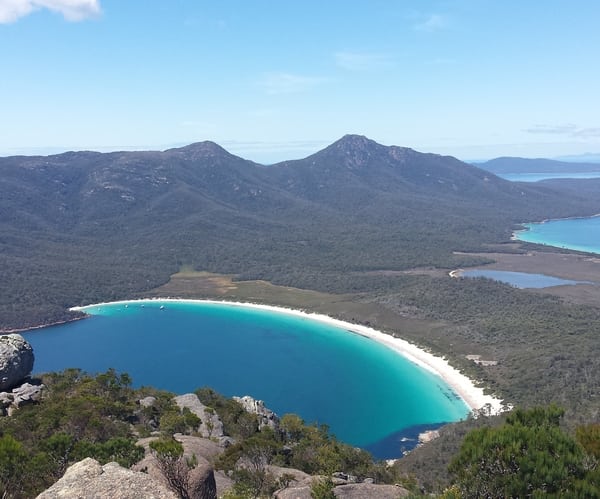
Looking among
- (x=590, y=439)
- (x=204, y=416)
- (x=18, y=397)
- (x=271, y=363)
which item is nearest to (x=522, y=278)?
(x=271, y=363)

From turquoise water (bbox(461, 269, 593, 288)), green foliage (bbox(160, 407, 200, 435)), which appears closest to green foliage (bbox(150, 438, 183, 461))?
green foliage (bbox(160, 407, 200, 435))

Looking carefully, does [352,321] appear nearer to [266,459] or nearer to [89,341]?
[89,341]

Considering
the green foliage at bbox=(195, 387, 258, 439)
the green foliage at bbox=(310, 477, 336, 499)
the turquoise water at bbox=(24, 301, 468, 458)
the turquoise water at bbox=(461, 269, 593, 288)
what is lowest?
the turquoise water at bbox=(24, 301, 468, 458)

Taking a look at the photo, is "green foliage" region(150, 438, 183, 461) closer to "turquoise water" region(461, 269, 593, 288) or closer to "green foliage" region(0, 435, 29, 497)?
"green foliage" region(0, 435, 29, 497)

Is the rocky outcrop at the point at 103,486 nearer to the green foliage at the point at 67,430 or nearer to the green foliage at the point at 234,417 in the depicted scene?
the green foliage at the point at 67,430

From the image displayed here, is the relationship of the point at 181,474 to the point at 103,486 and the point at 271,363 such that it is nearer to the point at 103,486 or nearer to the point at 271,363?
the point at 103,486

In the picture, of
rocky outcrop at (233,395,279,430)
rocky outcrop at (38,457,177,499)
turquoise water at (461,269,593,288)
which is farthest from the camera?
turquoise water at (461,269,593,288)

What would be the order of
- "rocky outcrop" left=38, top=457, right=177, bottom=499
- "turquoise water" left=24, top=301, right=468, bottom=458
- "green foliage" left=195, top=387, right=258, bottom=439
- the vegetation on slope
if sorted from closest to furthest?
"rocky outcrop" left=38, top=457, right=177, bottom=499, the vegetation on slope, "green foliage" left=195, top=387, right=258, bottom=439, "turquoise water" left=24, top=301, right=468, bottom=458
